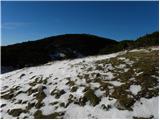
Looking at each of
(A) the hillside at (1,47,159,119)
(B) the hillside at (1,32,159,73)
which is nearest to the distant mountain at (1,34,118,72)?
(B) the hillside at (1,32,159,73)

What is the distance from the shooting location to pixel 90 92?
846 inches

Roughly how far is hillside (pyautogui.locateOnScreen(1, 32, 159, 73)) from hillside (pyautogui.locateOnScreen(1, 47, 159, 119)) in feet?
54.3

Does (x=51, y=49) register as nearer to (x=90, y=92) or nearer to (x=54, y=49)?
(x=54, y=49)

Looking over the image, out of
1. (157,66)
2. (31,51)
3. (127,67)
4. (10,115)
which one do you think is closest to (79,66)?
(127,67)

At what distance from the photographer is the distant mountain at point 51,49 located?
64.4 m

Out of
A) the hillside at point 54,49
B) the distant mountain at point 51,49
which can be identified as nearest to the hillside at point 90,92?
the hillside at point 54,49

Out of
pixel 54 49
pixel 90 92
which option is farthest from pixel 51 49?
pixel 90 92

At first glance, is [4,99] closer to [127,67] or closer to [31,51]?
[127,67]

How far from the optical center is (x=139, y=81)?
21969 mm

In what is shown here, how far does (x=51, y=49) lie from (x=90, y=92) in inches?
2266

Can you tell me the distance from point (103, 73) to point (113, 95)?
5.49 meters

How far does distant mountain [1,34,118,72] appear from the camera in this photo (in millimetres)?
64438

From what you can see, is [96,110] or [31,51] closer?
[96,110]

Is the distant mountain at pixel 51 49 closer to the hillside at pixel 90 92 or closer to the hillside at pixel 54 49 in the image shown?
the hillside at pixel 54 49
